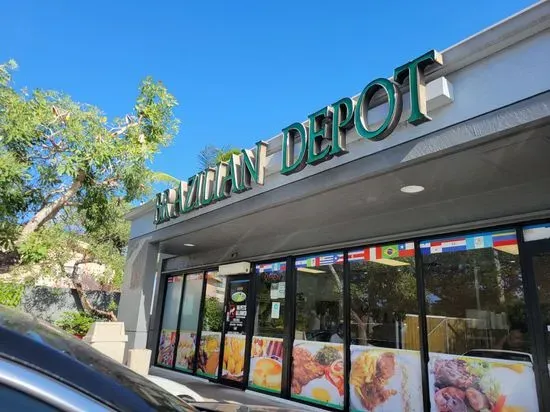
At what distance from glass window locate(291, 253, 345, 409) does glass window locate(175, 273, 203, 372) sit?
3.60 metres

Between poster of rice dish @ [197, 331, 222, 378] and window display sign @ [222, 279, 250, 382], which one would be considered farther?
poster of rice dish @ [197, 331, 222, 378]

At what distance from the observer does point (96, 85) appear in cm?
1327

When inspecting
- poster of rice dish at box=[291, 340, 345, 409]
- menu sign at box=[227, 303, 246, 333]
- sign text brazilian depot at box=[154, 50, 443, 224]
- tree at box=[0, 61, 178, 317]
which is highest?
tree at box=[0, 61, 178, 317]

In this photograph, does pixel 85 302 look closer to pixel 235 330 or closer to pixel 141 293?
pixel 141 293

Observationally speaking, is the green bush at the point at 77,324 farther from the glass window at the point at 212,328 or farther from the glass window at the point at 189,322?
the glass window at the point at 212,328

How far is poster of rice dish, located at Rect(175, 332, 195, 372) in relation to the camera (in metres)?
10.7

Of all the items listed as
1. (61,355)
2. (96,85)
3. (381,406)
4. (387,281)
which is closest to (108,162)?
(96,85)

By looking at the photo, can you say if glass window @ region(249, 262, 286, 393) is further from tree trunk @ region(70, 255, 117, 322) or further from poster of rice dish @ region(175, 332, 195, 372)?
tree trunk @ region(70, 255, 117, 322)

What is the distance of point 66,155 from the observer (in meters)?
10.2

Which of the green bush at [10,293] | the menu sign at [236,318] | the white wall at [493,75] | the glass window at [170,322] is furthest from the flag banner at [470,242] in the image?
the green bush at [10,293]

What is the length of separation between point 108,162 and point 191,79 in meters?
4.16

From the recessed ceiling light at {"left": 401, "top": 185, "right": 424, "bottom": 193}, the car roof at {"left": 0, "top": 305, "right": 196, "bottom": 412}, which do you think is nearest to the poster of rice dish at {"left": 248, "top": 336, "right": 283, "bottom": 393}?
the recessed ceiling light at {"left": 401, "top": 185, "right": 424, "bottom": 193}

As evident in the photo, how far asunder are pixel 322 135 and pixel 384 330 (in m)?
3.32

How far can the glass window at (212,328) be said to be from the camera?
32.8 ft
